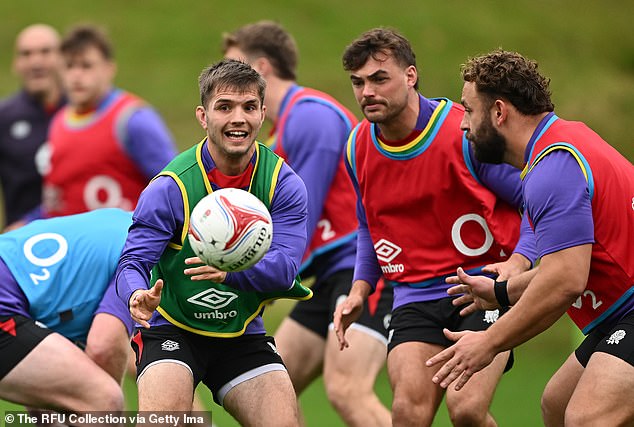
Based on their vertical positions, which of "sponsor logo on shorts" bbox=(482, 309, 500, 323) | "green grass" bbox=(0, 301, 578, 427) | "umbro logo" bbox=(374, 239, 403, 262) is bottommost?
"green grass" bbox=(0, 301, 578, 427)

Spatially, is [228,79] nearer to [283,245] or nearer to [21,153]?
[283,245]

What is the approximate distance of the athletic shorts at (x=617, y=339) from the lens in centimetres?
529

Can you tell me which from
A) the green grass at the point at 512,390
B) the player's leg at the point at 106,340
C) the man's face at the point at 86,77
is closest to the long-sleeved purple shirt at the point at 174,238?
the player's leg at the point at 106,340

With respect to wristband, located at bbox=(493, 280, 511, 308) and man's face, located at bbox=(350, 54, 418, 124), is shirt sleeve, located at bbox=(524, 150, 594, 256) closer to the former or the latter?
wristband, located at bbox=(493, 280, 511, 308)

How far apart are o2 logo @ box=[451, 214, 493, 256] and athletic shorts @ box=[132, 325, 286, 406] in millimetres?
1232

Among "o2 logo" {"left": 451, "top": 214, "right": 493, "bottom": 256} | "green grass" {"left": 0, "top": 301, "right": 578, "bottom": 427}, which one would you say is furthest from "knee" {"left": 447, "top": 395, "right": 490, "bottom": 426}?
"green grass" {"left": 0, "top": 301, "right": 578, "bottom": 427}

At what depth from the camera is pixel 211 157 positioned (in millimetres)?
5785

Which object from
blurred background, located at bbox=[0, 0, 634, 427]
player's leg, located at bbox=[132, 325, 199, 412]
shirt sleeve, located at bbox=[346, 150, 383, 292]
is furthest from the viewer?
blurred background, located at bbox=[0, 0, 634, 427]

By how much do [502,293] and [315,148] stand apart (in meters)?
2.18

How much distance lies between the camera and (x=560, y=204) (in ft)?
16.9

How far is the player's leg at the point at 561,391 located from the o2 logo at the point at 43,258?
283 centimetres

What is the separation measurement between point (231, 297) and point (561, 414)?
181 cm

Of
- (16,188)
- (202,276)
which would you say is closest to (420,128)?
(202,276)

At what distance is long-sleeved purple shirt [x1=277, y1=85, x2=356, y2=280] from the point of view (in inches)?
290
